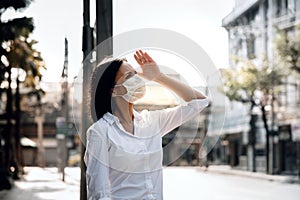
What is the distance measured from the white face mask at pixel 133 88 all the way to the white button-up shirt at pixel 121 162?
6 cm

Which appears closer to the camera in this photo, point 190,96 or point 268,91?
point 190,96

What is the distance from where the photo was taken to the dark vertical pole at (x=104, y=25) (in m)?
1.93

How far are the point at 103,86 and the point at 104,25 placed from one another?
803 mm

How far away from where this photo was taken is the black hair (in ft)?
4.17

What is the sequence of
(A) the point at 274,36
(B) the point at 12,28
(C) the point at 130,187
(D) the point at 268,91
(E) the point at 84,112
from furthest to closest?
(D) the point at 268,91, (A) the point at 274,36, (B) the point at 12,28, (E) the point at 84,112, (C) the point at 130,187

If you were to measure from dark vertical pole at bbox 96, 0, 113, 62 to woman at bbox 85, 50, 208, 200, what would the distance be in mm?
625

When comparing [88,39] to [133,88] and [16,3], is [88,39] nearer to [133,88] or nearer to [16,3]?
[16,3]

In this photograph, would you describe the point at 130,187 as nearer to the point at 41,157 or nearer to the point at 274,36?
the point at 41,157

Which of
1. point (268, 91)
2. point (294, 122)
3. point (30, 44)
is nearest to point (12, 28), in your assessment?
point (30, 44)

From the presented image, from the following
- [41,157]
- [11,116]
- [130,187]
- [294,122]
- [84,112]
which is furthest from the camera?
[294,122]

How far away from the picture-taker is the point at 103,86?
128 centimetres

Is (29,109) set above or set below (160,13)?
below

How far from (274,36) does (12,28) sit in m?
4.57

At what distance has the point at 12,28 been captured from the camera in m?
2.55
